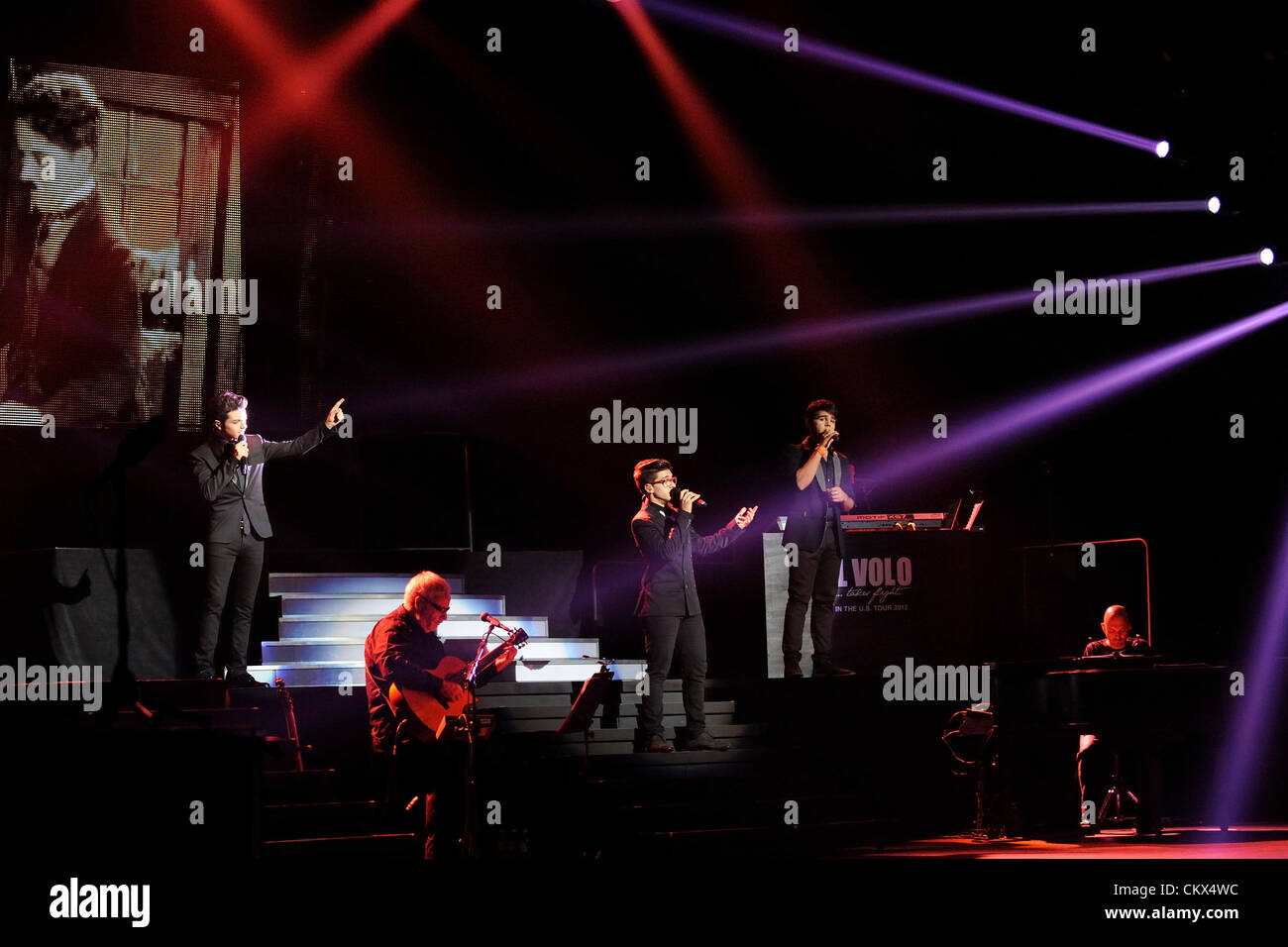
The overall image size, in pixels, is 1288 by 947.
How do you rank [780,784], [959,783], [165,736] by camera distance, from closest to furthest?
[165,736], [780,784], [959,783]

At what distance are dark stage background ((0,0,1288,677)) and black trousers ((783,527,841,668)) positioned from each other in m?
0.89

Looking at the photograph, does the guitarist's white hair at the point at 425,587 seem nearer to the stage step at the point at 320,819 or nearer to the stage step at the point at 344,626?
the stage step at the point at 320,819

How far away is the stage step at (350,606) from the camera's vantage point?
11.2 m

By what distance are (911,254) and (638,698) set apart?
219 inches

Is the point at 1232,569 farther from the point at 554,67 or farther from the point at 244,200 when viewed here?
the point at 244,200

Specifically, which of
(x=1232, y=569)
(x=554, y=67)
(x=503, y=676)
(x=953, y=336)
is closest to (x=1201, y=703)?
(x=1232, y=569)

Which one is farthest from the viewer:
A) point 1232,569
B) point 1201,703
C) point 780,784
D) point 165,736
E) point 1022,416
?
point 1022,416

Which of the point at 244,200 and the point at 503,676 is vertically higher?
the point at 244,200

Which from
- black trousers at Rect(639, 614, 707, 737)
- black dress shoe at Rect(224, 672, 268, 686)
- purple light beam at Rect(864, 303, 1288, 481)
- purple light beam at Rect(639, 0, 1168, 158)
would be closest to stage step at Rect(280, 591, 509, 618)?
black dress shoe at Rect(224, 672, 268, 686)

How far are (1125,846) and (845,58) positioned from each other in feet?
24.6

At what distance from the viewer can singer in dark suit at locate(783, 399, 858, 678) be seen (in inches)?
421

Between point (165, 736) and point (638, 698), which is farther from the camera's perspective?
point (638, 698)

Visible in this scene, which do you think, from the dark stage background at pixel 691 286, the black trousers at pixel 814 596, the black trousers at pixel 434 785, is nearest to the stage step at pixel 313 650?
the dark stage background at pixel 691 286
